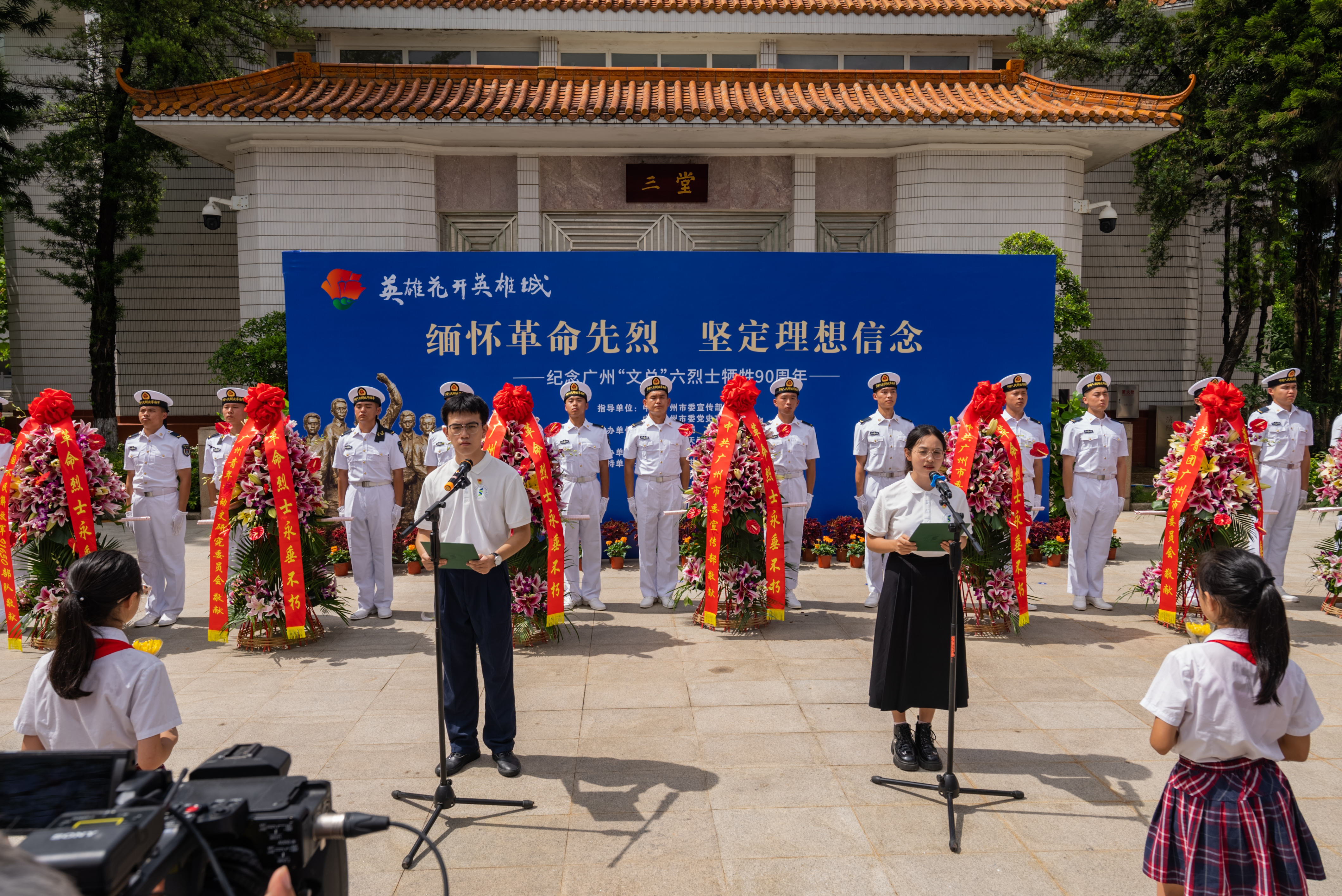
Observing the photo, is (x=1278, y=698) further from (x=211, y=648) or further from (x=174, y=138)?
(x=174, y=138)

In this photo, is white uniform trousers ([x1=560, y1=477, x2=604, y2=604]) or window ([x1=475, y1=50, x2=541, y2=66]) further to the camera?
window ([x1=475, y1=50, x2=541, y2=66])

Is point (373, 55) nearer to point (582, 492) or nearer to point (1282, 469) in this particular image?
point (582, 492)

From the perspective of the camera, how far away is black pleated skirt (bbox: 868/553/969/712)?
12.8ft

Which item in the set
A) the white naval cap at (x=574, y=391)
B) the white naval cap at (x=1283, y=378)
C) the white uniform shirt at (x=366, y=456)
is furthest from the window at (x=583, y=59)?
the white naval cap at (x=1283, y=378)

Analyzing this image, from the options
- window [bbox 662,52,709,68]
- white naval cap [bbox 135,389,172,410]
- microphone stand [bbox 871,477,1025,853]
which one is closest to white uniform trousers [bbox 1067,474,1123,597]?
microphone stand [bbox 871,477,1025,853]

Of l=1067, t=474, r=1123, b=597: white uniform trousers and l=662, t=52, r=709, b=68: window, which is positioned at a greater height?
l=662, t=52, r=709, b=68: window

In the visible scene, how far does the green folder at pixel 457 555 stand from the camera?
3.91m

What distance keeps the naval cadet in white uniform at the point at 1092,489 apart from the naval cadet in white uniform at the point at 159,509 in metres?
7.45

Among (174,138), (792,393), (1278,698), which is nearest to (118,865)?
(1278,698)

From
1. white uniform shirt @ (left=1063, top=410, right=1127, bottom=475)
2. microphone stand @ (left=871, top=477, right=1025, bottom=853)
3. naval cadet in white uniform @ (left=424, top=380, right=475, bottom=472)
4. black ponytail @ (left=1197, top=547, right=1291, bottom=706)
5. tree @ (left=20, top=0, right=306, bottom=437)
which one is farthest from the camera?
tree @ (left=20, top=0, right=306, bottom=437)

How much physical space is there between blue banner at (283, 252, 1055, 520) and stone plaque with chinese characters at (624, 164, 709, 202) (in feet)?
8.11

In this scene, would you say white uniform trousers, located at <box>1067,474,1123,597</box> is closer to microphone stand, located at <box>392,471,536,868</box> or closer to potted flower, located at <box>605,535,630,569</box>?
potted flower, located at <box>605,535,630,569</box>

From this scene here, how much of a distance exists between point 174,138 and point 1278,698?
40.5 feet

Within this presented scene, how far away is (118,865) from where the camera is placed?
4.07 feet
